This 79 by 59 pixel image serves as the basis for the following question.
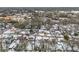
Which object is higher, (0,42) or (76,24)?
(76,24)

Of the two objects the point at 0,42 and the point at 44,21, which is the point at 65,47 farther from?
the point at 0,42

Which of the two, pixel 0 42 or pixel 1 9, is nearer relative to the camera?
pixel 0 42
